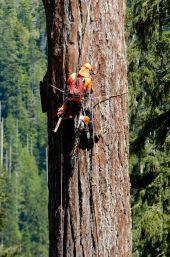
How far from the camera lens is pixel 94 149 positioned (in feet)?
11.7

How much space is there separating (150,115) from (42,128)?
105579 mm

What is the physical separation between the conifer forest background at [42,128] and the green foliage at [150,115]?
1cm

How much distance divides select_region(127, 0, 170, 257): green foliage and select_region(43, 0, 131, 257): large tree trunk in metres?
5.25

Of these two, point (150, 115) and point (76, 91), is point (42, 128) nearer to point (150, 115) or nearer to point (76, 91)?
point (150, 115)

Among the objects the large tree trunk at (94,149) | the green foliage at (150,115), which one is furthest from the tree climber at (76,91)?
the green foliage at (150,115)

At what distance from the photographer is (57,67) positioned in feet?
11.9

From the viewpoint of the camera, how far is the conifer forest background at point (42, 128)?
9375mm

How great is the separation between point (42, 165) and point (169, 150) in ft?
329

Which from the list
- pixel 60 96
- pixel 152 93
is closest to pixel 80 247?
pixel 60 96

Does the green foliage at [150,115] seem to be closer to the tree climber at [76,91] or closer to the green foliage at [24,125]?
the tree climber at [76,91]

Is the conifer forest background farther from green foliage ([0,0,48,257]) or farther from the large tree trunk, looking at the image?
the large tree trunk

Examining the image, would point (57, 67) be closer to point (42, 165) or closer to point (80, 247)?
point (80, 247)

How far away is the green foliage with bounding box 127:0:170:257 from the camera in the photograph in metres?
9.10

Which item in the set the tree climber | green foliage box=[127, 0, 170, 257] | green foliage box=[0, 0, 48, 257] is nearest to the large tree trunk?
the tree climber
